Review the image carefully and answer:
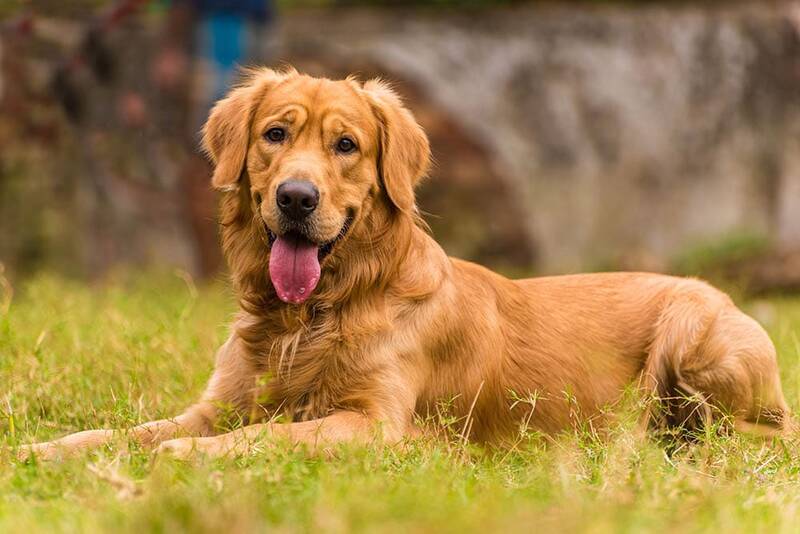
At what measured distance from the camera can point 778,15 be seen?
12.0m

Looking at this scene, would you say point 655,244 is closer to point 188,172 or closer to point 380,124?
point 188,172

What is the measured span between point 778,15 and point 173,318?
Answer: 8.19 meters

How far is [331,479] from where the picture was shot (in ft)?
11.0

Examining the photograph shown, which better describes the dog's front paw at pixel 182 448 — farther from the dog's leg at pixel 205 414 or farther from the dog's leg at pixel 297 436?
the dog's leg at pixel 205 414

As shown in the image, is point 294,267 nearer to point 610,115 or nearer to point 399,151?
point 399,151

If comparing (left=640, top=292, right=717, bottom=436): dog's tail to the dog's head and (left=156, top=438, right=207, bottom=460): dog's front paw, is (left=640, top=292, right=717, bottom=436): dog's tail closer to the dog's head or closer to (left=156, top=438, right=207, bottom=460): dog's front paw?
the dog's head

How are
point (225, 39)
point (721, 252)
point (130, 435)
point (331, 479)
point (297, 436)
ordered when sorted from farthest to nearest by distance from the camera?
point (721, 252)
point (225, 39)
point (130, 435)
point (297, 436)
point (331, 479)

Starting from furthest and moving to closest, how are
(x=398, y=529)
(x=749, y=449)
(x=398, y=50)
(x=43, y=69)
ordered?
(x=398, y=50) → (x=43, y=69) → (x=749, y=449) → (x=398, y=529)

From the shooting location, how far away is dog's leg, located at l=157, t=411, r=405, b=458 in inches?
151

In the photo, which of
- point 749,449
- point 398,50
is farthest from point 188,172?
point 749,449

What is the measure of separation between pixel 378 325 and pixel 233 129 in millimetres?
1010

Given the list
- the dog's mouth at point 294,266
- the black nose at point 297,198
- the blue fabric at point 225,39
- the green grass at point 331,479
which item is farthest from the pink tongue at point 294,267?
the blue fabric at point 225,39

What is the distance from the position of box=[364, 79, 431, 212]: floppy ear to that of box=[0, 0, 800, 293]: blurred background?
6059mm

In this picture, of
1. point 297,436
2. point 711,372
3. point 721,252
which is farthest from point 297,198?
point 721,252
